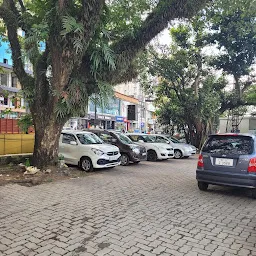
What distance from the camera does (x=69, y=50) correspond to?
7.79 m

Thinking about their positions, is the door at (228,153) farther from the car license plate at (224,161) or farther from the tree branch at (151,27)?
the tree branch at (151,27)

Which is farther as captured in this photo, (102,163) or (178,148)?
(178,148)

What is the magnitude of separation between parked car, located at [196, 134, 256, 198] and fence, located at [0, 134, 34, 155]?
743 cm

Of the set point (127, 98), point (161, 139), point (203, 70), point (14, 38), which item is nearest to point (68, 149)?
point (14, 38)

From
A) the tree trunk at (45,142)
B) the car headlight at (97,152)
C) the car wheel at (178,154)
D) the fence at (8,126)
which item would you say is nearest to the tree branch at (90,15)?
the tree trunk at (45,142)

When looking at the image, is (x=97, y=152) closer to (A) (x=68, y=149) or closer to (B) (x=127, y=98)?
(A) (x=68, y=149)

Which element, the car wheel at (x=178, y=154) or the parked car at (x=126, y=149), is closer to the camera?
the parked car at (x=126, y=149)

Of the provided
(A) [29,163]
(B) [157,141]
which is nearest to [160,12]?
(A) [29,163]

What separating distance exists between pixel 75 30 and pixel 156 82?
16.1m

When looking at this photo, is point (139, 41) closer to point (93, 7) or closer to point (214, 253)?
point (93, 7)

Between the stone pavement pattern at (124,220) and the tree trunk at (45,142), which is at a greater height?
the tree trunk at (45,142)

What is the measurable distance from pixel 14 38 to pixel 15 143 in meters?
4.10

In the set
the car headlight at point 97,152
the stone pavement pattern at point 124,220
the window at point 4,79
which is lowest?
the stone pavement pattern at point 124,220

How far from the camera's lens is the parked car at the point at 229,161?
20.5ft
